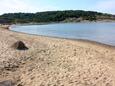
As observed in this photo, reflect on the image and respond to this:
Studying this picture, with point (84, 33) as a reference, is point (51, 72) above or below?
above

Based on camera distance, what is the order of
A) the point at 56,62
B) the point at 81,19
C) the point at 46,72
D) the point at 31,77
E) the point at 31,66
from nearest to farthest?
the point at 31,77, the point at 46,72, the point at 31,66, the point at 56,62, the point at 81,19

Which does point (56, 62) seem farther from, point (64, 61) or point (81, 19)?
point (81, 19)

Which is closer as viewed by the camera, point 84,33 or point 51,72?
point 51,72

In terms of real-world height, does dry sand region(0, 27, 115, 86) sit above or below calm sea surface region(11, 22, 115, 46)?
above

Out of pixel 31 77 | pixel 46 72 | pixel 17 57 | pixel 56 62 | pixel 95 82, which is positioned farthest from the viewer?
pixel 17 57

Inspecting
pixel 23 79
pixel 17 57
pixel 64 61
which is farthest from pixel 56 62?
pixel 23 79

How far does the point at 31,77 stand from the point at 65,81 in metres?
1.58

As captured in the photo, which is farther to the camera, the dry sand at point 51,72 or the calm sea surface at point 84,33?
the calm sea surface at point 84,33

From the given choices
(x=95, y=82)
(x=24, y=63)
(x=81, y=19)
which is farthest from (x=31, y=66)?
(x=81, y=19)

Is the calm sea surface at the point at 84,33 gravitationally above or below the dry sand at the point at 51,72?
below

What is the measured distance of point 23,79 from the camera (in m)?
10.3

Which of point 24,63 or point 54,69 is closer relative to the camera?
point 54,69

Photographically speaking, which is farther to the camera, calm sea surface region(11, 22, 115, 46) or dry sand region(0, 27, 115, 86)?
calm sea surface region(11, 22, 115, 46)

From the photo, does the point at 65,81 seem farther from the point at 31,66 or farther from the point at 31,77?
the point at 31,66
